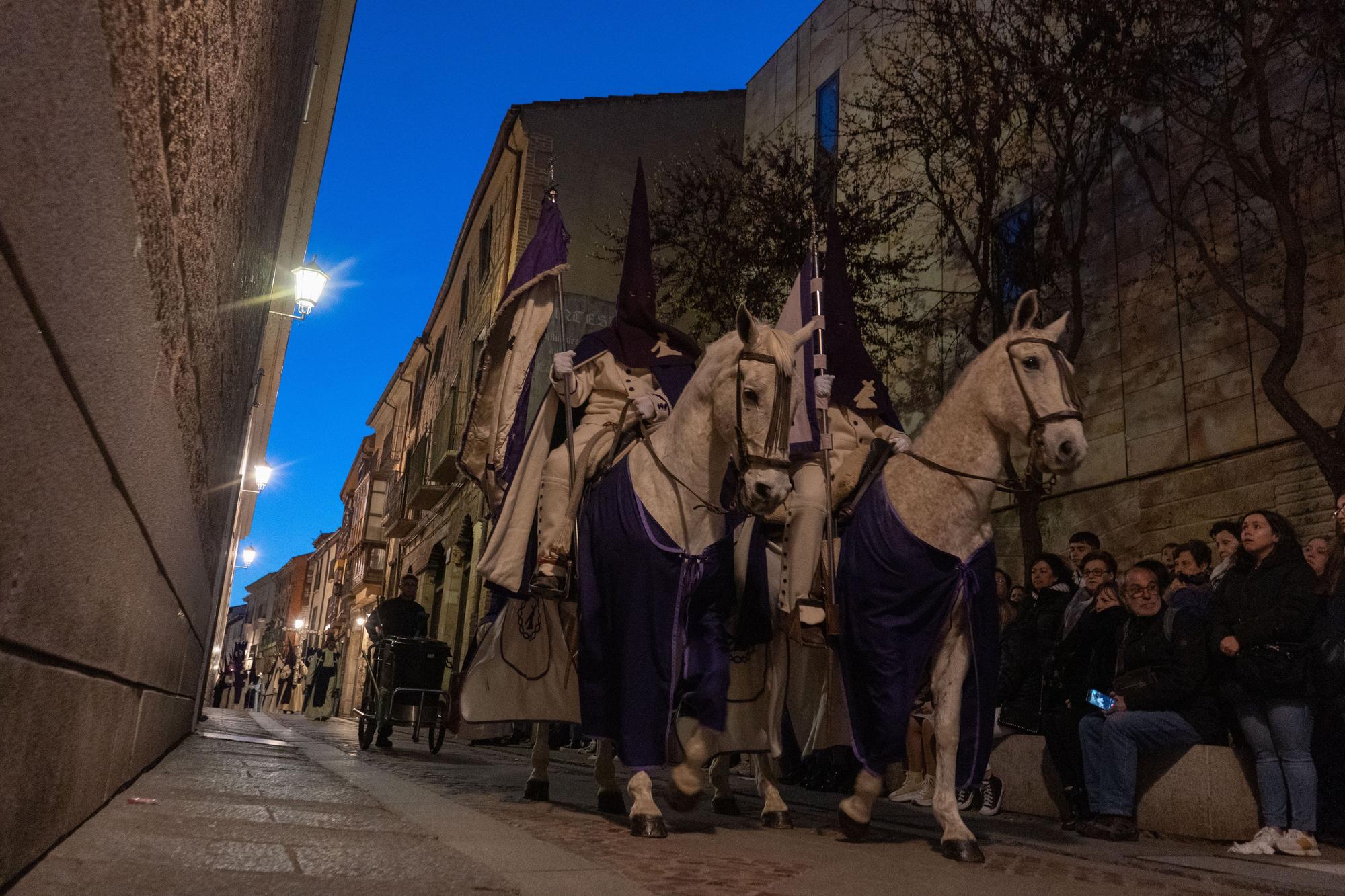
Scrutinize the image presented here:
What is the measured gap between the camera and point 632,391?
606cm

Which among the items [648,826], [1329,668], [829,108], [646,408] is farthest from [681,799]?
[829,108]

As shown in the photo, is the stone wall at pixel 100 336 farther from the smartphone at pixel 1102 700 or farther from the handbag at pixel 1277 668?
the handbag at pixel 1277 668

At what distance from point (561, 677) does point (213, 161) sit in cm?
338

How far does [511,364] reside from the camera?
6641 millimetres

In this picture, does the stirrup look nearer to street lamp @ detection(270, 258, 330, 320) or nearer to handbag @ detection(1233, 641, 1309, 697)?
handbag @ detection(1233, 641, 1309, 697)

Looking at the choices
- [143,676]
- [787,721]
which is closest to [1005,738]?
[787,721]

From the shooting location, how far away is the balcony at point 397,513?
3262 cm

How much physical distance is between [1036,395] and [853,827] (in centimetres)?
210

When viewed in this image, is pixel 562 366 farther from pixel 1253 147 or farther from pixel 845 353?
pixel 1253 147

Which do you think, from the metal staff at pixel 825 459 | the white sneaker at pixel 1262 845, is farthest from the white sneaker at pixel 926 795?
the metal staff at pixel 825 459

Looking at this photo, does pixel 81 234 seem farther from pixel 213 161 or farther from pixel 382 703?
pixel 382 703

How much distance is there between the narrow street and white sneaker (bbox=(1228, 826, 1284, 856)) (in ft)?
0.60

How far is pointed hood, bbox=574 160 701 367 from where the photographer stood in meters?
6.16

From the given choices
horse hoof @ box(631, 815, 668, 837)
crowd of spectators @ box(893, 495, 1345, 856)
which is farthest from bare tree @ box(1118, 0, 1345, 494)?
horse hoof @ box(631, 815, 668, 837)
